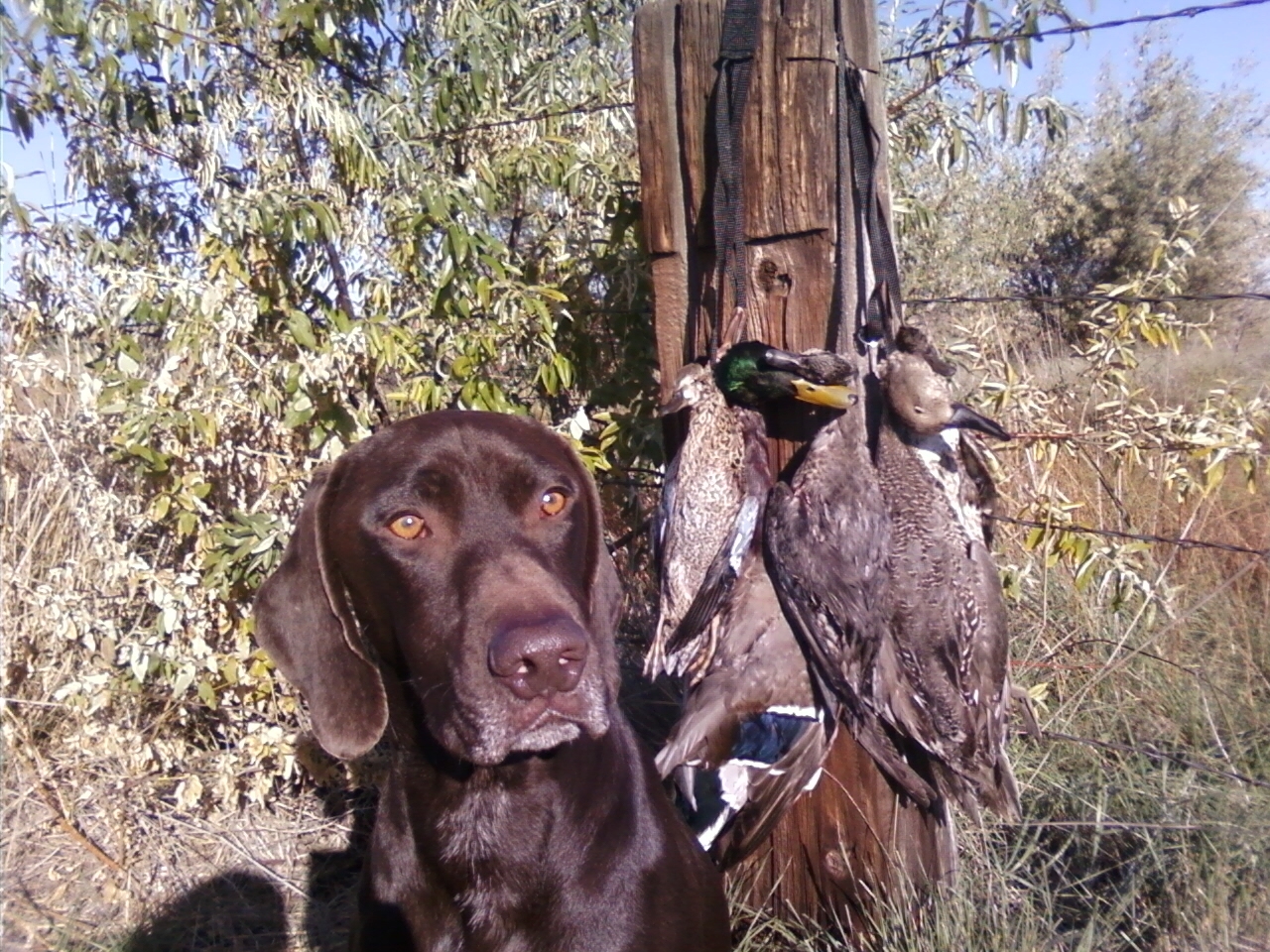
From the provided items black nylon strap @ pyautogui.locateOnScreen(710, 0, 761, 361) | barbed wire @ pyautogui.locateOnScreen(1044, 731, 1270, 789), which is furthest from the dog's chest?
barbed wire @ pyautogui.locateOnScreen(1044, 731, 1270, 789)

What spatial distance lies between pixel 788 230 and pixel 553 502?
0.81 m

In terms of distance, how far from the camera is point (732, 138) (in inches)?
92.4

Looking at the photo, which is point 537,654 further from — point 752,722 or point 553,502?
point 752,722

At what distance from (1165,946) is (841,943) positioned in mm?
685

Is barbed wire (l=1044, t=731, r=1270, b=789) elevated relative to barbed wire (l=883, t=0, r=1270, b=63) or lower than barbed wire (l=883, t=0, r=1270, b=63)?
lower

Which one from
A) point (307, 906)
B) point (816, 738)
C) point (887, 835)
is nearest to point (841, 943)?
Answer: point (887, 835)

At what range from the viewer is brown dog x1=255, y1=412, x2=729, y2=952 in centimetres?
180

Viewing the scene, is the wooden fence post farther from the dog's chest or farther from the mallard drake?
the dog's chest

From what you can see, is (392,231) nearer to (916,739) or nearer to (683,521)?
(683,521)

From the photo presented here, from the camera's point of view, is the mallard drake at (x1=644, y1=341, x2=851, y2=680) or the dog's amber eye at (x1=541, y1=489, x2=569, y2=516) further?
the mallard drake at (x1=644, y1=341, x2=851, y2=680)

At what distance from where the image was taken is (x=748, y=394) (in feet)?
7.71

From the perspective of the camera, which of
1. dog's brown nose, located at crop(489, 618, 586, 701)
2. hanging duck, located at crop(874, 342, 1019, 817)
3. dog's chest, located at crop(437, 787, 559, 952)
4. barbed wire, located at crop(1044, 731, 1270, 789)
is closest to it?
dog's brown nose, located at crop(489, 618, 586, 701)

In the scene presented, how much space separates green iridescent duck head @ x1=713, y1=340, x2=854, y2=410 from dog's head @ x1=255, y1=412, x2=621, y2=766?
41 cm

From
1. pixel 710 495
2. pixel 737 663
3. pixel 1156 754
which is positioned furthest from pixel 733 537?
pixel 1156 754
